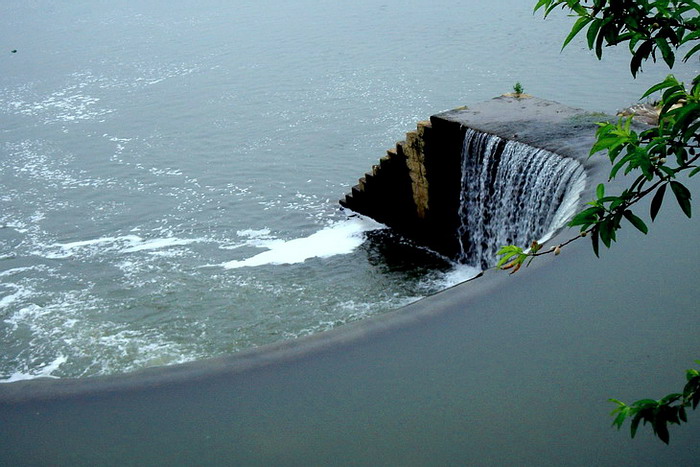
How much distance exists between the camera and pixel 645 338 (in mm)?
6633

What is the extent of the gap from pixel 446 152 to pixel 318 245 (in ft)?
8.17

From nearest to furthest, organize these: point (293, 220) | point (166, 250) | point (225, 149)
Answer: point (166, 250) < point (293, 220) < point (225, 149)

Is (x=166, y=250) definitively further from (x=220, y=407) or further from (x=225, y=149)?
(x=220, y=407)

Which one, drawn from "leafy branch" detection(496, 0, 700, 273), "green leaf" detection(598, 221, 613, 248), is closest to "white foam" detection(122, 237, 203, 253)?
"leafy branch" detection(496, 0, 700, 273)

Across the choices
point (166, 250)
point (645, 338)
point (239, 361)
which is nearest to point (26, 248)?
point (166, 250)

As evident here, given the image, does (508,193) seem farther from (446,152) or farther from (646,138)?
(646,138)

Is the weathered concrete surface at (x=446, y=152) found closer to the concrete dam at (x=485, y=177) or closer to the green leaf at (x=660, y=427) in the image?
the concrete dam at (x=485, y=177)

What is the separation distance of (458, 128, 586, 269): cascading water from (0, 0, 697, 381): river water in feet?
2.25

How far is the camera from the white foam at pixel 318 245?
1266 centimetres

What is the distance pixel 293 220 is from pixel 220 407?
797cm

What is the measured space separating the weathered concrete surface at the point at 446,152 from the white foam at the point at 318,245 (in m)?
0.44

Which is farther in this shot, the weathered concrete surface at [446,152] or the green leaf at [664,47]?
the weathered concrete surface at [446,152]

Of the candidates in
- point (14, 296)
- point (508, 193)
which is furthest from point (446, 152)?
point (14, 296)

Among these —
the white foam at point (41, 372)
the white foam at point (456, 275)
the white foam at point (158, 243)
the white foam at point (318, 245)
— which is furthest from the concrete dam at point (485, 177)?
the white foam at point (41, 372)
